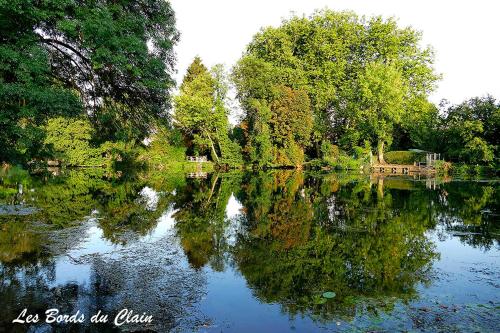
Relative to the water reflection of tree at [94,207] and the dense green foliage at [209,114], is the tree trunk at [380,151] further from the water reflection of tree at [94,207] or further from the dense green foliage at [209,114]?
the water reflection of tree at [94,207]

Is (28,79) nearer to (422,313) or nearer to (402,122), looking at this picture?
(422,313)

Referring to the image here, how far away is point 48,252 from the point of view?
31.2 feet

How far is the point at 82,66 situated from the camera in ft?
37.0

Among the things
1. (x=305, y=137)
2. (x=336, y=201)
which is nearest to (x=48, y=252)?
(x=336, y=201)

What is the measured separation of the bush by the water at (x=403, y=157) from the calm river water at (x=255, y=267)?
29242mm

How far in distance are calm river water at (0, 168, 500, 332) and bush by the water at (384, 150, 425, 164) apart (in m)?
29.2

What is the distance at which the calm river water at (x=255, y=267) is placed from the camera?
609 centimetres

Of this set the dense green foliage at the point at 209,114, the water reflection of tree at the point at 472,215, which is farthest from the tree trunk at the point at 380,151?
the water reflection of tree at the point at 472,215

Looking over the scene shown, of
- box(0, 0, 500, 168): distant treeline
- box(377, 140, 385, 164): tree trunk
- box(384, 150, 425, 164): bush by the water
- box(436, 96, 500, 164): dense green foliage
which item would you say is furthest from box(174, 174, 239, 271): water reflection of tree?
box(384, 150, 425, 164): bush by the water

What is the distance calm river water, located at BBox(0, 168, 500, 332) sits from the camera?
20.0 feet

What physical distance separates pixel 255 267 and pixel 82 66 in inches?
300

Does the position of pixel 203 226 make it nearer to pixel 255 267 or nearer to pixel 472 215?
pixel 255 267

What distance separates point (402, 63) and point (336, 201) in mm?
37837

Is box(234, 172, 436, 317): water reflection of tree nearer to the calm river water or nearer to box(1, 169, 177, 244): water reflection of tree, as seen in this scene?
the calm river water
